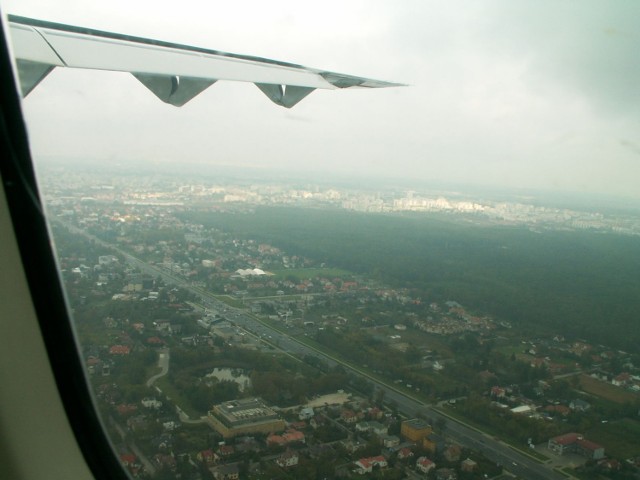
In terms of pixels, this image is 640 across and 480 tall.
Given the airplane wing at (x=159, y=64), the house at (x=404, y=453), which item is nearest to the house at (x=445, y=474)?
the house at (x=404, y=453)

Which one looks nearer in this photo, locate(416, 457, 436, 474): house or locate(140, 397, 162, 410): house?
locate(140, 397, 162, 410): house

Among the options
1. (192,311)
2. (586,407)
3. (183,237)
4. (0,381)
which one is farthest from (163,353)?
(586,407)

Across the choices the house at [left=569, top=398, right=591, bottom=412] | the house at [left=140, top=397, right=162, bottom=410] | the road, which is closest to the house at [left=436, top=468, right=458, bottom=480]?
the road

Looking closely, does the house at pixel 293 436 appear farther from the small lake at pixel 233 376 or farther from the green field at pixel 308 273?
the green field at pixel 308 273

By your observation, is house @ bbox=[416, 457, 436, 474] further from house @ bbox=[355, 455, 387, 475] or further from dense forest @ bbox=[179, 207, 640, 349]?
dense forest @ bbox=[179, 207, 640, 349]

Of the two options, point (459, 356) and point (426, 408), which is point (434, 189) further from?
point (426, 408)

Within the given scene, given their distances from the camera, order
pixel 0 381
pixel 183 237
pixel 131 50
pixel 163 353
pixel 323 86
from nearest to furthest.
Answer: pixel 0 381 → pixel 131 50 → pixel 323 86 → pixel 163 353 → pixel 183 237
